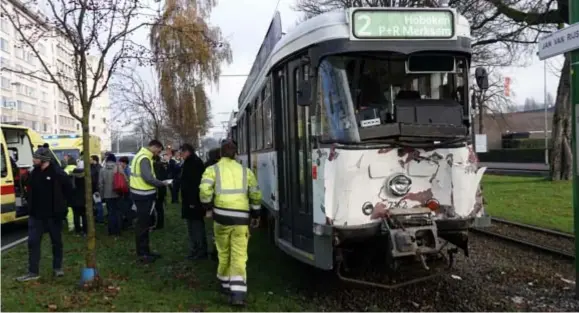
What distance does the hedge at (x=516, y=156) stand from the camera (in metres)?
49.6

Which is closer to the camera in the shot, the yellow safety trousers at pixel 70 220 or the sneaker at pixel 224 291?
the sneaker at pixel 224 291

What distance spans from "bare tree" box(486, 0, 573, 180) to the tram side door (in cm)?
1161

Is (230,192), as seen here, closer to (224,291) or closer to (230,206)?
(230,206)

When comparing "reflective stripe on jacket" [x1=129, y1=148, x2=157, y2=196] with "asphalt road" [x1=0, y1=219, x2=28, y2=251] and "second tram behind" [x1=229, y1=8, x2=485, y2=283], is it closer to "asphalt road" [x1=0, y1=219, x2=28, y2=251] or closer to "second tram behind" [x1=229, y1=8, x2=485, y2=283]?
"second tram behind" [x1=229, y1=8, x2=485, y2=283]

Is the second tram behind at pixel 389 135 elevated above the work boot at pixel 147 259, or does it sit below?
above

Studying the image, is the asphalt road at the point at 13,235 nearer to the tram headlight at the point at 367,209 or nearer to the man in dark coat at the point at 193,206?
the man in dark coat at the point at 193,206

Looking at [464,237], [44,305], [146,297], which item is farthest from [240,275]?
[464,237]

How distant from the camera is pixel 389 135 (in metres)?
6.46

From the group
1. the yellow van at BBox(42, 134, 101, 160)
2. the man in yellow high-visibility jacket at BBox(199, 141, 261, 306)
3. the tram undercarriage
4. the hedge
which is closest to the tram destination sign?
the tram undercarriage

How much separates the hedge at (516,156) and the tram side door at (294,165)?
45330 millimetres

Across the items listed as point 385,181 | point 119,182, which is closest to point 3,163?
point 119,182

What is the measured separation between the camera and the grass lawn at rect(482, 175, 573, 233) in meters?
14.0

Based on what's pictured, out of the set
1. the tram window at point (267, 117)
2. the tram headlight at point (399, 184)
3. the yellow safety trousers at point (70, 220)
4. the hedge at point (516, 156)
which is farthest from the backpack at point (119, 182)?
the hedge at point (516, 156)

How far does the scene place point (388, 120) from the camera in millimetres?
6547
